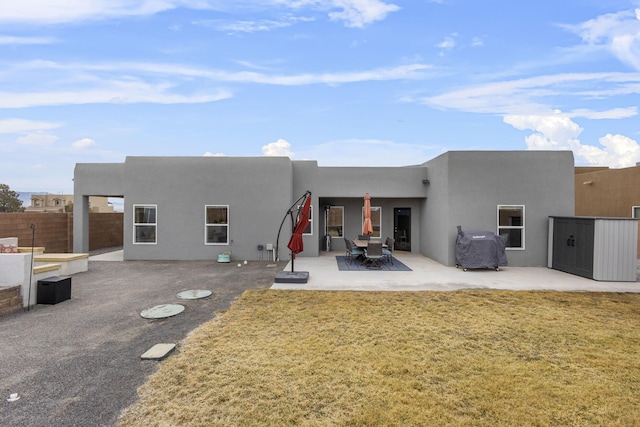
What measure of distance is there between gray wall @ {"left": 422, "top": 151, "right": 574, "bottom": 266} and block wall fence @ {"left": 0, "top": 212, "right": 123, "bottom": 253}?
51.9ft

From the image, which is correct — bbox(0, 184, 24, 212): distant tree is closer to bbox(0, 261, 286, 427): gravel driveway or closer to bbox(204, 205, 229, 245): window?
bbox(204, 205, 229, 245): window

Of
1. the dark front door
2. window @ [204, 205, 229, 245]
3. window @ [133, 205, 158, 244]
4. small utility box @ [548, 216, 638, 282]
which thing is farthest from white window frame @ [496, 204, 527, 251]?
window @ [133, 205, 158, 244]

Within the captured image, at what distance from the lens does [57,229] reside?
1374cm

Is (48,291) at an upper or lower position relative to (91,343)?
upper

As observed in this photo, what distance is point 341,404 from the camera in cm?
312

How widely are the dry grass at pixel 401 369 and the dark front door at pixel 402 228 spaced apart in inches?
347

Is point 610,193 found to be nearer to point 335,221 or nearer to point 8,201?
point 335,221

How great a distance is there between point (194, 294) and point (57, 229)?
10.7 metres

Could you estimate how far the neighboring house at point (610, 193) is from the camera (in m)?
14.9

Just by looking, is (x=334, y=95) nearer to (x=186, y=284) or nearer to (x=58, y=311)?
(x=186, y=284)

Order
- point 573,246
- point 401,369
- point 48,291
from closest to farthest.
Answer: point 401,369
point 48,291
point 573,246

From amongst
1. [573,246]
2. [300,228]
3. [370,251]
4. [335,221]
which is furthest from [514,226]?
[300,228]

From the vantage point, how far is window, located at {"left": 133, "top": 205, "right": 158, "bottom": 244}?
41.8ft

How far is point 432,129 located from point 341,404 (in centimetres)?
1808
